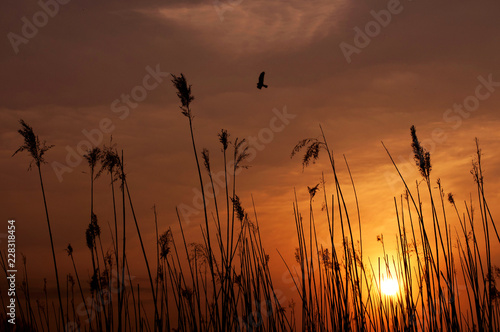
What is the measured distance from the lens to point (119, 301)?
3.38 metres

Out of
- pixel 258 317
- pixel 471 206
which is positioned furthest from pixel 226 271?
pixel 471 206

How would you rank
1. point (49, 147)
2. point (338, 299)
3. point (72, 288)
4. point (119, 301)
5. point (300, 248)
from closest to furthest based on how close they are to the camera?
point (119, 301) < point (49, 147) < point (338, 299) < point (300, 248) < point (72, 288)

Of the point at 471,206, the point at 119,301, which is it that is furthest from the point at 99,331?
Answer: the point at 471,206

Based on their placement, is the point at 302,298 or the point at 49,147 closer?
the point at 49,147

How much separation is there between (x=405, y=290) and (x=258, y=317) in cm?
129

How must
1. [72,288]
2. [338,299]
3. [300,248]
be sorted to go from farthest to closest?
[72,288] < [300,248] < [338,299]

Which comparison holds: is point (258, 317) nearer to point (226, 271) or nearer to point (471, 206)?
point (226, 271)

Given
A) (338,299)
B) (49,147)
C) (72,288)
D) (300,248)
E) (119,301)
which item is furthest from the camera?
(72,288)

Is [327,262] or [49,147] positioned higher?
[49,147]

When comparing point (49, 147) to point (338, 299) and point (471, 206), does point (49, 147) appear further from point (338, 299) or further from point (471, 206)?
point (471, 206)

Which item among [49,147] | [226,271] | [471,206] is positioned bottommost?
[226,271]

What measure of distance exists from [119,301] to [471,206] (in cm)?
309

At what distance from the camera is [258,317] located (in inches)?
161

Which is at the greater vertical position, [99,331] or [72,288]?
[72,288]
